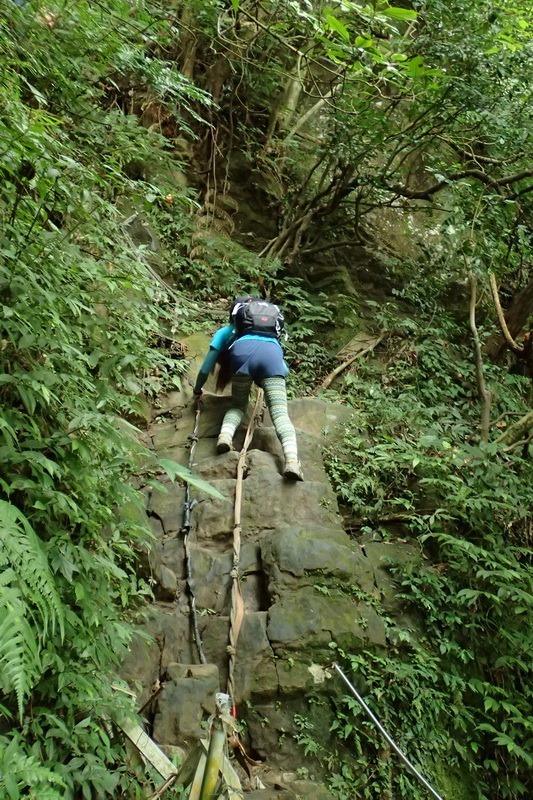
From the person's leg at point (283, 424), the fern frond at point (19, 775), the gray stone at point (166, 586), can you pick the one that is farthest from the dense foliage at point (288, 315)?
the person's leg at point (283, 424)

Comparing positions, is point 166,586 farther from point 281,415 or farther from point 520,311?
point 520,311

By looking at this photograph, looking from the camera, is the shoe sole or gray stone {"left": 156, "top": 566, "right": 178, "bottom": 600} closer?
gray stone {"left": 156, "top": 566, "right": 178, "bottom": 600}

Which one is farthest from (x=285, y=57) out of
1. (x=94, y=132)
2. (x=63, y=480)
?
(x=63, y=480)

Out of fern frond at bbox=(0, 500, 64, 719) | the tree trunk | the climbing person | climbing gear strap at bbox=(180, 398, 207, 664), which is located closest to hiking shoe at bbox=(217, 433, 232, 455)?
the climbing person

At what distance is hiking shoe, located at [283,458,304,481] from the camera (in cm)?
514

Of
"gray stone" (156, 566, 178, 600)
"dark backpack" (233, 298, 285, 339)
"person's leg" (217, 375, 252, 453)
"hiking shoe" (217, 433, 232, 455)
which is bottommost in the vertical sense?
"gray stone" (156, 566, 178, 600)

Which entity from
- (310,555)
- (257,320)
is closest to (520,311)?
(257,320)

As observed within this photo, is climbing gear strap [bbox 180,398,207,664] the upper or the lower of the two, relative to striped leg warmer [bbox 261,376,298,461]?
lower

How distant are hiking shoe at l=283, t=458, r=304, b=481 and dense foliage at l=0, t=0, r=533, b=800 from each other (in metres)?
0.58

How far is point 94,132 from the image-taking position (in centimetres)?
474

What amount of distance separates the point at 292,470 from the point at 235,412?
0.89 m

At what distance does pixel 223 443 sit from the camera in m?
5.43

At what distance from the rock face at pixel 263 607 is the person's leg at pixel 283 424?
0.15 meters

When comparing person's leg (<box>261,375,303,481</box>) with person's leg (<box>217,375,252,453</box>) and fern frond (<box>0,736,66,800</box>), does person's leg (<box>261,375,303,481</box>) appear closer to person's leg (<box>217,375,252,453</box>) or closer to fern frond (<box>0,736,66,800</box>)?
person's leg (<box>217,375,252,453</box>)
